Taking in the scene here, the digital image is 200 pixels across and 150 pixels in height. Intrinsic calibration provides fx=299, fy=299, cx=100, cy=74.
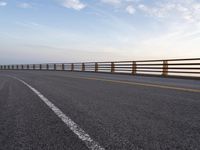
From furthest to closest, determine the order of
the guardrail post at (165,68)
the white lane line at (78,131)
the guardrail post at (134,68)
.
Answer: the guardrail post at (134,68) < the guardrail post at (165,68) < the white lane line at (78,131)

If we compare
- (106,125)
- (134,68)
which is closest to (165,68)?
(134,68)

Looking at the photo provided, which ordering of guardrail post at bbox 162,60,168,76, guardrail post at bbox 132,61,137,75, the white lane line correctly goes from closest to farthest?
the white lane line < guardrail post at bbox 162,60,168,76 < guardrail post at bbox 132,61,137,75

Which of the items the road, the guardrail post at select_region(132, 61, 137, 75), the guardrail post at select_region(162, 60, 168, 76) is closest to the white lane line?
the road

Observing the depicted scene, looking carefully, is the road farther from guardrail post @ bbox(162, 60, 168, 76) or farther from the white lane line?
guardrail post @ bbox(162, 60, 168, 76)

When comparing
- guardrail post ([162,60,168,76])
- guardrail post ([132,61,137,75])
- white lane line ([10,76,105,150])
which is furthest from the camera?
guardrail post ([132,61,137,75])

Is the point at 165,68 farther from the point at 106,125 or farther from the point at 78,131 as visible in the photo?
the point at 78,131

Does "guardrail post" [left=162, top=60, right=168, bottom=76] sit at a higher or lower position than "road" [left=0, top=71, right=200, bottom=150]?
higher

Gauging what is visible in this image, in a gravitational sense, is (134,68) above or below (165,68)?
below

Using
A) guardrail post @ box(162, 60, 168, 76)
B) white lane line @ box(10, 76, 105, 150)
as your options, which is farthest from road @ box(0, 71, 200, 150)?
guardrail post @ box(162, 60, 168, 76)

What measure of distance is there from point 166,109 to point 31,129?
267 centimetres

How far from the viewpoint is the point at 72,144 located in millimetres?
3512

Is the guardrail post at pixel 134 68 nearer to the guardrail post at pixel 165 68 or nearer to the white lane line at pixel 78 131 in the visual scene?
the guardrail post at pixel 165 68

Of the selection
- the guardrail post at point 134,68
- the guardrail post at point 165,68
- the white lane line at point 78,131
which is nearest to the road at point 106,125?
the white lane line at point 78,131

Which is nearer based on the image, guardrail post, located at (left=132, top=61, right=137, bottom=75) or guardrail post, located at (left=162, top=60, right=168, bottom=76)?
guardrail post, located at (left=162, top=60, right=168, bottom=76)
